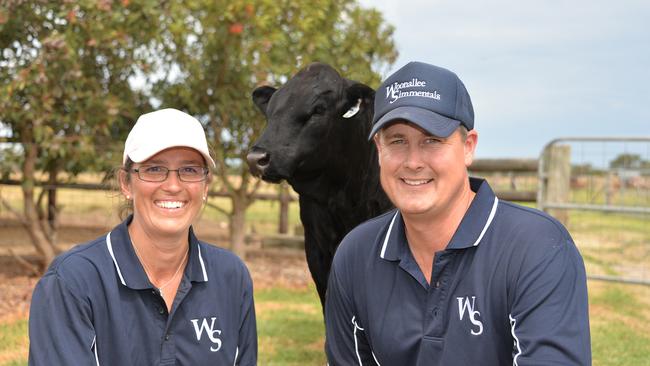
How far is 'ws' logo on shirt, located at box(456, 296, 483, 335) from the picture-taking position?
241 cm

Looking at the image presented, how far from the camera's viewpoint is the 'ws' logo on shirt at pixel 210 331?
2883 millimetres

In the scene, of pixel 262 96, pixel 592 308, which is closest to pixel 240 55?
pixel 262 96

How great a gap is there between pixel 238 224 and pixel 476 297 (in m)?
7.96

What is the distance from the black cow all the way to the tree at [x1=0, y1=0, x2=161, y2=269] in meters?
4.20

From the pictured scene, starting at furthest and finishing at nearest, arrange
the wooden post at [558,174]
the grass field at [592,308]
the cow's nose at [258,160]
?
the wooden post at [558,174], the grass field at [592,308], the cow's nose at [258,160]

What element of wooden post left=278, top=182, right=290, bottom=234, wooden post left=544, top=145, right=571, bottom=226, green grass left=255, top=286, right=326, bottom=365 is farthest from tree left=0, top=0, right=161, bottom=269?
wooden post left=544, top=145, right=571, bottom=226

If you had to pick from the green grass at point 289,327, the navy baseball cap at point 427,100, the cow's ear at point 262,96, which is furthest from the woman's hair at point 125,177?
the green grass at point 289,327

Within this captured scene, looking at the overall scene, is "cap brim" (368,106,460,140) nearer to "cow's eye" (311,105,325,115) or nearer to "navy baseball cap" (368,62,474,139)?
"navy baseball cap" (368,62,474,139)

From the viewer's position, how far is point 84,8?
8383 mm

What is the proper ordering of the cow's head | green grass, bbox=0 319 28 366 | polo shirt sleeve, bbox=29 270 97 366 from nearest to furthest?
polo shirt sleeve, bbox=29 270 97 366
the cow's head
green grass, bbox=0 319 28 366

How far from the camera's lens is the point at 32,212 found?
932 cm

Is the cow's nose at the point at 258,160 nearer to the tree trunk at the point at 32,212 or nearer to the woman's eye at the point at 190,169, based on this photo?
the woman's eye at the point at 190,169

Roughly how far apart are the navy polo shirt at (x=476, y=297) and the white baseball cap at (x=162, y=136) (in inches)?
28.1

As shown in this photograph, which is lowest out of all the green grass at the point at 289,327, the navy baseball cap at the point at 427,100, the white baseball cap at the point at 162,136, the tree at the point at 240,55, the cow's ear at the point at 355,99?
the green grass at the point at 289,327
